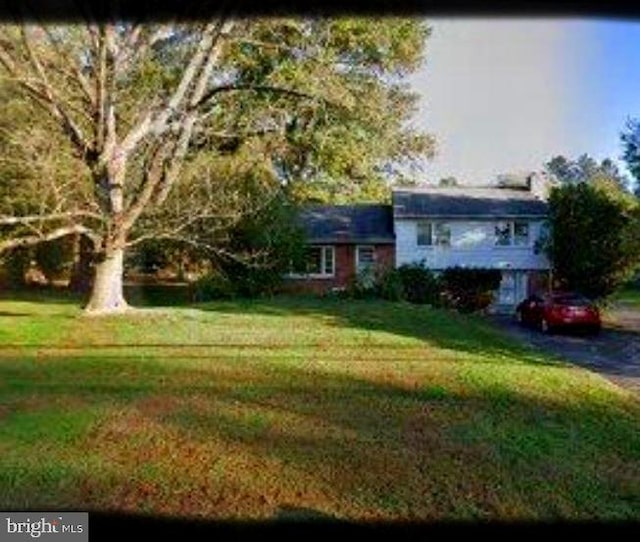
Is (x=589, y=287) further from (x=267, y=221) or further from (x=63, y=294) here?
(x=63, y=294)

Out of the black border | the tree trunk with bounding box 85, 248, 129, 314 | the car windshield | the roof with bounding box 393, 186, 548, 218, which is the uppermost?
the roof with bounding box 393, 186, 548, 218

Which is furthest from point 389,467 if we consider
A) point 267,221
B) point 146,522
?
Answer: point 267,221

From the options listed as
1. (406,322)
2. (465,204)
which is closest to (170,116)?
(406,322)

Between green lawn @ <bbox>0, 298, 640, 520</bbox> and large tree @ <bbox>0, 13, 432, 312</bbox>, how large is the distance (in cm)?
586

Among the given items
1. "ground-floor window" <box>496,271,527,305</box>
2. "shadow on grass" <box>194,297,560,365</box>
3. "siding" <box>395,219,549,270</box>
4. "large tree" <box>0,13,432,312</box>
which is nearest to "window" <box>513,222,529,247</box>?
"siding" <box>395,219,549,270</box>

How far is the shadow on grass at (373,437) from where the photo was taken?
614 cm

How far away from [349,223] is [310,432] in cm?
3239

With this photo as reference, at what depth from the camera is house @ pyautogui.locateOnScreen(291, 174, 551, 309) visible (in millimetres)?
37250

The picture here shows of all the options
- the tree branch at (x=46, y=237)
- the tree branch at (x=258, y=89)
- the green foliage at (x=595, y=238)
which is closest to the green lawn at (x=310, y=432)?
the tree branch at (x=46, y=237)

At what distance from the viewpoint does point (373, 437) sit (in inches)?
314

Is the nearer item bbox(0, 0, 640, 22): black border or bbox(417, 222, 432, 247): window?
bbox(0, 0, 640, 22): black border

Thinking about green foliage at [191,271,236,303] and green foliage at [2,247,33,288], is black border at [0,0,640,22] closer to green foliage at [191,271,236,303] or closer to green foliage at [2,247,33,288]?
green foliage at [191,271,236,303]

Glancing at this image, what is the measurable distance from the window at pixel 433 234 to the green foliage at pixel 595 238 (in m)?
6.18

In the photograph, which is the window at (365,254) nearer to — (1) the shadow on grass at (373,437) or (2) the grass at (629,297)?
(2) the grass at (629,297)
